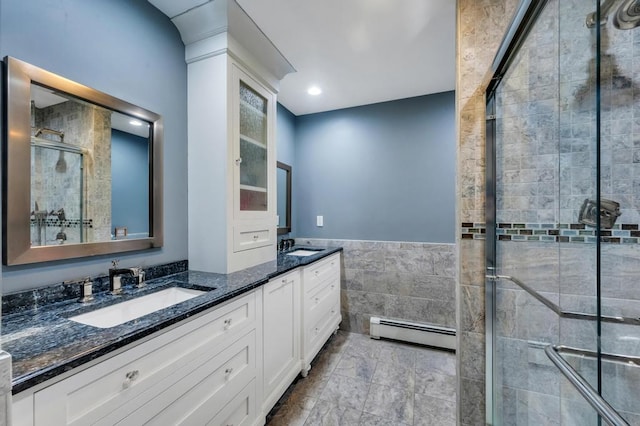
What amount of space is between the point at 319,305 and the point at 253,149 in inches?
56.5

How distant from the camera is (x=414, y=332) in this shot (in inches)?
101

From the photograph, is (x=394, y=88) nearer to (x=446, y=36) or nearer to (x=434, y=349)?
(x=446, y=36)

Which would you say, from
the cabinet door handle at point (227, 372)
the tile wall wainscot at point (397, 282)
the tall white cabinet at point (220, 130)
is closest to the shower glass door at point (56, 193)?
the tall white cabinet at point (220, 130)

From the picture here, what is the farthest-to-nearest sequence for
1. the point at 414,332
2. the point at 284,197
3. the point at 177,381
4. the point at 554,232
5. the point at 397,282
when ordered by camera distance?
1. the point at 284,197
2. the point at 397,282
3. the point at 414,332
4. the point at 554,232
5. the point at 177,381

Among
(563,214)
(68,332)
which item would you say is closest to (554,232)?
(563,214)

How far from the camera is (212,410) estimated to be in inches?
45.8

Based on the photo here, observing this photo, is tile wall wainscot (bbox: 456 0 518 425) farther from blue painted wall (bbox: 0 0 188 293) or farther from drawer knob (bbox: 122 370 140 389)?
blue painted wall (bbox: 0 0 188 293)

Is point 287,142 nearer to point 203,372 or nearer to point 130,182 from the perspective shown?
point 130,182

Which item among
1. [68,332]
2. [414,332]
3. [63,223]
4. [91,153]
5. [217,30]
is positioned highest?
[217,30]

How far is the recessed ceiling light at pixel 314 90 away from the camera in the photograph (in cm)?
257

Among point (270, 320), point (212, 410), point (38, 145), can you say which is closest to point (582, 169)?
point (270, 320)

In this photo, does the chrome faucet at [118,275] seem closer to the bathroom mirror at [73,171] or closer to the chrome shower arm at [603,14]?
the bathroom mirror at [73,171]

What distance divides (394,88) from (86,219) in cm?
260

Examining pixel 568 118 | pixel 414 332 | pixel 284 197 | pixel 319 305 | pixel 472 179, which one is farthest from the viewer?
pixel 284 197
